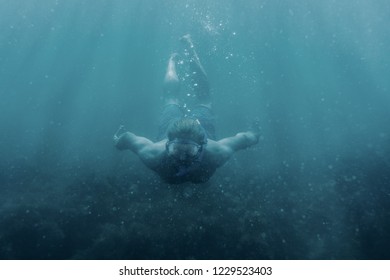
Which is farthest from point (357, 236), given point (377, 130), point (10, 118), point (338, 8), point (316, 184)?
point (10, 118)

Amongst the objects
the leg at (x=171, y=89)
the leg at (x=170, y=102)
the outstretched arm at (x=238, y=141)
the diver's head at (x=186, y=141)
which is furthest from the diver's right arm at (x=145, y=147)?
the leg at (x=171, y=89)

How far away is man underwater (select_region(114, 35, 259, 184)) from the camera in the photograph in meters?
3.35

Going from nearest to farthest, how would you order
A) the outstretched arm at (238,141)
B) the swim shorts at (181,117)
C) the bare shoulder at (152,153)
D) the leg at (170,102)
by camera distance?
the bare shoulder at (152,153), the outstretched arm at (238,141), the swim shorts at (181,117), the leg at (170,102)

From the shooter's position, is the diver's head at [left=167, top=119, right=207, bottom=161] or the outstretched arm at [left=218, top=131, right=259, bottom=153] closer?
the diver's head at [left=167, top=119, right=207, bottom=161]

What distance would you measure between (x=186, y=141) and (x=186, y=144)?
0.13ft

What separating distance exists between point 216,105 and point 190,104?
2.49ft

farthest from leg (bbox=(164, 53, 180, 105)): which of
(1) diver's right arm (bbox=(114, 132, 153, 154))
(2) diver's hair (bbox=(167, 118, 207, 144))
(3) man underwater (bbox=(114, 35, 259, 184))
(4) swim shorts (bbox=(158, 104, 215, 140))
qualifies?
(2) diver's hair (bbox=(167, 118, 207, 144))

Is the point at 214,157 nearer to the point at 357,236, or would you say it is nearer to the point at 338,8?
the point at 357,236

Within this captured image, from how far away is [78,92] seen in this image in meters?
7.91

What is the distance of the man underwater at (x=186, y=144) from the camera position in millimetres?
3346

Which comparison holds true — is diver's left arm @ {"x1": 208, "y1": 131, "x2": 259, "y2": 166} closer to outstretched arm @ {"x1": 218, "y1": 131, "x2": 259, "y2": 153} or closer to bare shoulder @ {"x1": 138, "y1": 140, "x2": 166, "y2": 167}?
outstretched arm @ {"x1": 218, "y1": 131, "x2": 259, "y2": 153}

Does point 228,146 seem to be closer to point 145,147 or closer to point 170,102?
point 145,147

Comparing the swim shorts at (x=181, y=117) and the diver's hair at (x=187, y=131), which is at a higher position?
the swim shorts at (x=181, y=117)

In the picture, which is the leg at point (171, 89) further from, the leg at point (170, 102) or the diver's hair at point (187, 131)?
the diver's hair at point (187, 131)
